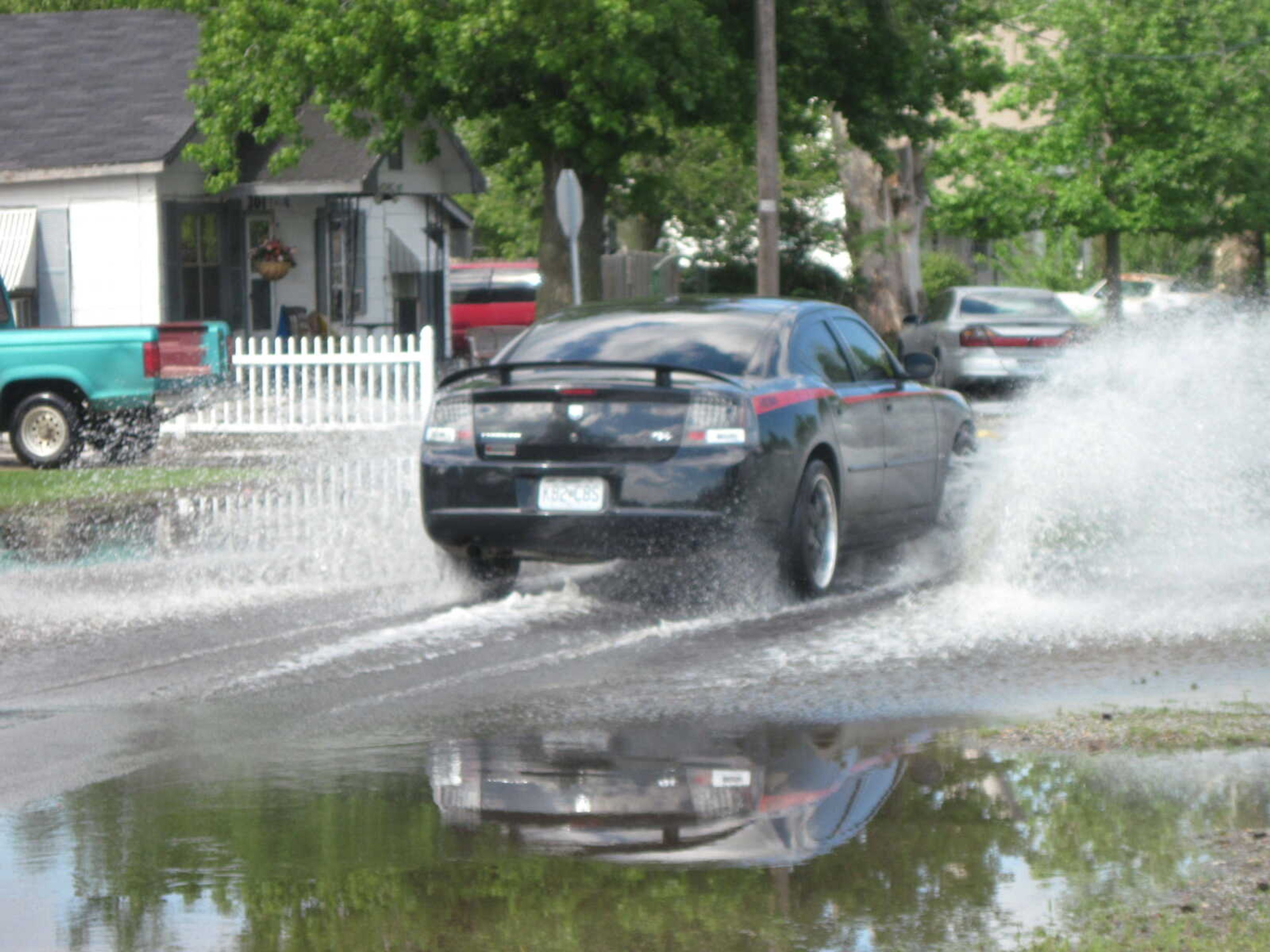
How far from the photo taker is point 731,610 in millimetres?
9758

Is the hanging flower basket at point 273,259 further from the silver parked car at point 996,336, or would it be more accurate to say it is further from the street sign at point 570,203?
the silver parked car at point 996,336

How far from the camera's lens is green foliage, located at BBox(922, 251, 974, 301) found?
48.9 metres

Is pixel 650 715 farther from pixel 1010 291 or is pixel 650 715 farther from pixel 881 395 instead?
pixel 1010 291

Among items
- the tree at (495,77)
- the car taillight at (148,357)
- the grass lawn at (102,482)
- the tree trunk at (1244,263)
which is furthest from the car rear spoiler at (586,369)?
the tree trunk at (1244,263)

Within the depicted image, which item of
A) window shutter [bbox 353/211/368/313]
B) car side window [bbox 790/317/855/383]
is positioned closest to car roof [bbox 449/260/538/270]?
window shutter [bbox 353/211/368/313]

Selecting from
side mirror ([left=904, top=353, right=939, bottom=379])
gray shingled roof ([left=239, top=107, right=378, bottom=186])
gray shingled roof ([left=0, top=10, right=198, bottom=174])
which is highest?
gray shingled roof ([left=0, top=10, right=198, bottom=174])

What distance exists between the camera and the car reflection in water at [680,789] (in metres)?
5.38

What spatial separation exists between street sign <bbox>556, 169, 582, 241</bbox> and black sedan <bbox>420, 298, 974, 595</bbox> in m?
10.8

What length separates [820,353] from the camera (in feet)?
35.3

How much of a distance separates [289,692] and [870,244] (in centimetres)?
3160

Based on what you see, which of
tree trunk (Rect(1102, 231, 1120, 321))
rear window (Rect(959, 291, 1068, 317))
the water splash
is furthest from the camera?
tree trunk (Rect(1102, 231, 1120, 321))

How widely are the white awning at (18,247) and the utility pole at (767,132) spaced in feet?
32.5

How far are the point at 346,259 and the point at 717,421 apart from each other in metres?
24.0

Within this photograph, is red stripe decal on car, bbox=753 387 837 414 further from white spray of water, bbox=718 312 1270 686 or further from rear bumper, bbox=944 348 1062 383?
rear bumper, bbox=944 348 1062 383
